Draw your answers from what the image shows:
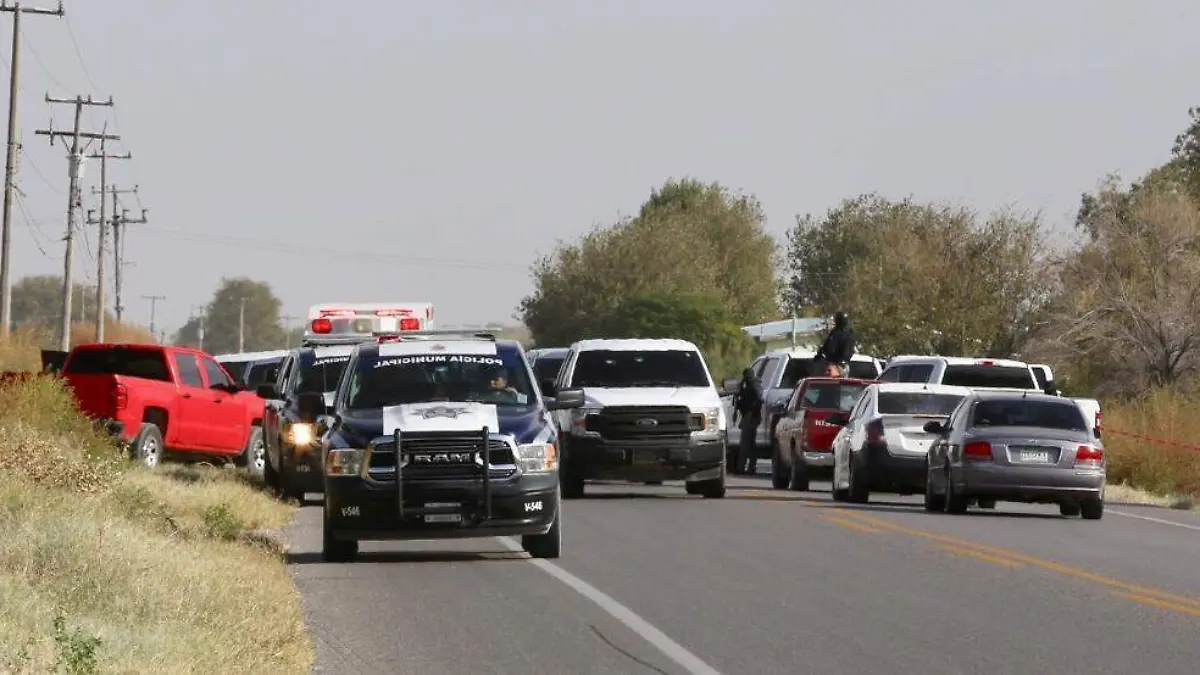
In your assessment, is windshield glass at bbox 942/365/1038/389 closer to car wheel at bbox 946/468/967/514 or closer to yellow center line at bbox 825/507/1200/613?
car wheel at bbox 946/468/967/514

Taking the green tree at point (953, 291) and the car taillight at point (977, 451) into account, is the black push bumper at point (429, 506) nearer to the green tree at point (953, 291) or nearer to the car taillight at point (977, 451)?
the car taillight at point (977, 451)

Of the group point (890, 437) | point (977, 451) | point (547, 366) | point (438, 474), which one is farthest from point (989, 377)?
point (438, 474)

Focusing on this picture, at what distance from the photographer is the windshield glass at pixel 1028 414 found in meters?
27.2

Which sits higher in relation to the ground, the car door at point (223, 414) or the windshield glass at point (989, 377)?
the windshield glass at point (989, 377)

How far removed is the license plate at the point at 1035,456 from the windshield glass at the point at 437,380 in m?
Answer: 8.65

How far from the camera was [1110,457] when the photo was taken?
41.0 m

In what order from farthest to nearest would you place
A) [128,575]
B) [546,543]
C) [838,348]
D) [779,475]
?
[838,348] < [779,475] < [546,543] < [128,575]

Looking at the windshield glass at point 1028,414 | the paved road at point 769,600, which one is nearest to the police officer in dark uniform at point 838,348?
the windshield glass at point 1028,414

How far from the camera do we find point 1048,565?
1902 cm

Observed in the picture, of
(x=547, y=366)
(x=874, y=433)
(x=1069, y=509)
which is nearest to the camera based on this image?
(x=1069, y=509)

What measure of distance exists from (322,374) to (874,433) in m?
7.03

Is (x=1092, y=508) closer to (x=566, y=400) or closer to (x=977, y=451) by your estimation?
(x=977, y=451)

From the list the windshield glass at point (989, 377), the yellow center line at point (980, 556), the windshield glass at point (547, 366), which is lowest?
the yellow center line at point (980, 556)

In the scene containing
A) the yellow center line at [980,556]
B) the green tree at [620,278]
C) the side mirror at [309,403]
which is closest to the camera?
the yellow center line at [980,556]
